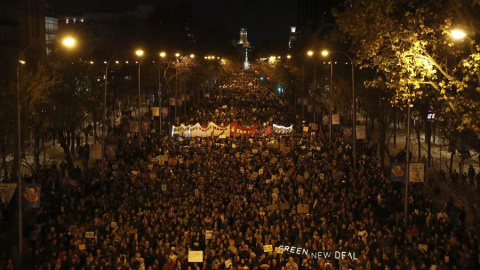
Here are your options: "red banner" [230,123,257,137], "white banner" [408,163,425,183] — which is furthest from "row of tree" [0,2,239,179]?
"white banner" [408,163,425,183]

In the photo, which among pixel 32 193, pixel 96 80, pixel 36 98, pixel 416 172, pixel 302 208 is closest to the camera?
pixel 32 193

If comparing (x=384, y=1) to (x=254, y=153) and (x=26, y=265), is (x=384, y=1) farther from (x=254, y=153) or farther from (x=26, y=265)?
(x=254, y=153)

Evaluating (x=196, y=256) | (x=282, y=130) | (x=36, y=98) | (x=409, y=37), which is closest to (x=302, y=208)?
(x=196, y=256)

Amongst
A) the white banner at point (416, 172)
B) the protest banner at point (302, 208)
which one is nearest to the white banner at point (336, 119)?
the white banner at point (416, 172)

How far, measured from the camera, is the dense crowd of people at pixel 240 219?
17.9m

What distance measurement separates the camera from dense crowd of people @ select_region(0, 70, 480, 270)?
17891 millimetres

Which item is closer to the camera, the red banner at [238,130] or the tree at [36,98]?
the tree at [36,98]

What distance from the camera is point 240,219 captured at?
21266 mm

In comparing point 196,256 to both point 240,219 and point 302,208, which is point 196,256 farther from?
point 302,208

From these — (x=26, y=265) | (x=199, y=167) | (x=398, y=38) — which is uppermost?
(x=398, y=38)

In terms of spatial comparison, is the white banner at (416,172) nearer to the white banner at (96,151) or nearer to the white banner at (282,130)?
the white banner at (96,151)

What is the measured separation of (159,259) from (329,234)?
16.8ft

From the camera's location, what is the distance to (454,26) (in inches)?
551

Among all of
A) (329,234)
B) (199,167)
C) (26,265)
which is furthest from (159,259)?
(199,167)
